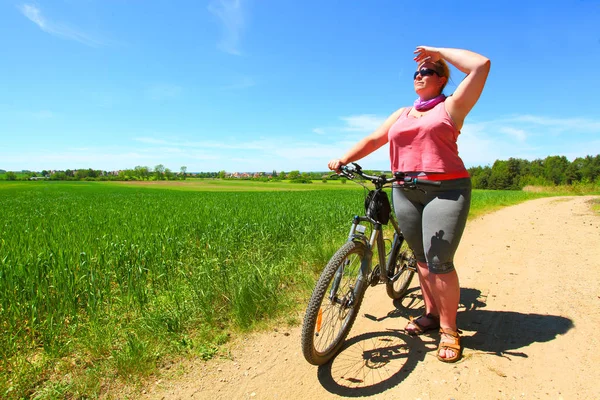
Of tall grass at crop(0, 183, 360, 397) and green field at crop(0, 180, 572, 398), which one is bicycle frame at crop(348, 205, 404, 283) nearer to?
green field at crop(0, 180, 572, 398)

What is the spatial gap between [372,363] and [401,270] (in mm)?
1073

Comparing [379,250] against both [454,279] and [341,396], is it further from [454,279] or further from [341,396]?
[341,396]

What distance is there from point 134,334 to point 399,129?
2795mm

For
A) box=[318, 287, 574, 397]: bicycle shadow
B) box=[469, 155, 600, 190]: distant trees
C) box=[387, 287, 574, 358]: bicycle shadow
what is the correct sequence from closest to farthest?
box=[318, 287, 574, 397]: bicycle shadow, box=[387, 287, 574, 358]: bicycle shadow, box=[469, 155, 600, 190]: distant trees

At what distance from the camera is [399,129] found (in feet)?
8.11

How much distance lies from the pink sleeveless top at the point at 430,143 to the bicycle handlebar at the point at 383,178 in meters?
0.16

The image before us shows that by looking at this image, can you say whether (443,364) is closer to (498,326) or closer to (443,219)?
(498,326)

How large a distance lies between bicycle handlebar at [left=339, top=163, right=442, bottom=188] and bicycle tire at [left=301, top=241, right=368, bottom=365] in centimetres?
53

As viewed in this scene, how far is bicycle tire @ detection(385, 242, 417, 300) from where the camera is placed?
320 centimetres

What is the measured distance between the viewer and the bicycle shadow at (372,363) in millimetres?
2180

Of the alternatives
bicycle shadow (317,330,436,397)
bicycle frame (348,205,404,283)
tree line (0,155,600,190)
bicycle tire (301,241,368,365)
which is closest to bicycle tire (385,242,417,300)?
bicycle frame (348,205,404,283)

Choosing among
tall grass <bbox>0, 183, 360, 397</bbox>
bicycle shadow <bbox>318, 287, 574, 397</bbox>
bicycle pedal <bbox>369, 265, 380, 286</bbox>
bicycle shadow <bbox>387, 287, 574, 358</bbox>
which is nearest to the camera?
bicycle shadow <bbox>318, 287, 574, 397</bbox>

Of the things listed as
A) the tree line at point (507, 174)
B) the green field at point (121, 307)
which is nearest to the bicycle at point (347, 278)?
the green field at point (121, 307)

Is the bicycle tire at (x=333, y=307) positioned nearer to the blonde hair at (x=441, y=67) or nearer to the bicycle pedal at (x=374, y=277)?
the bicycle pedal at (x=374, y=277)
